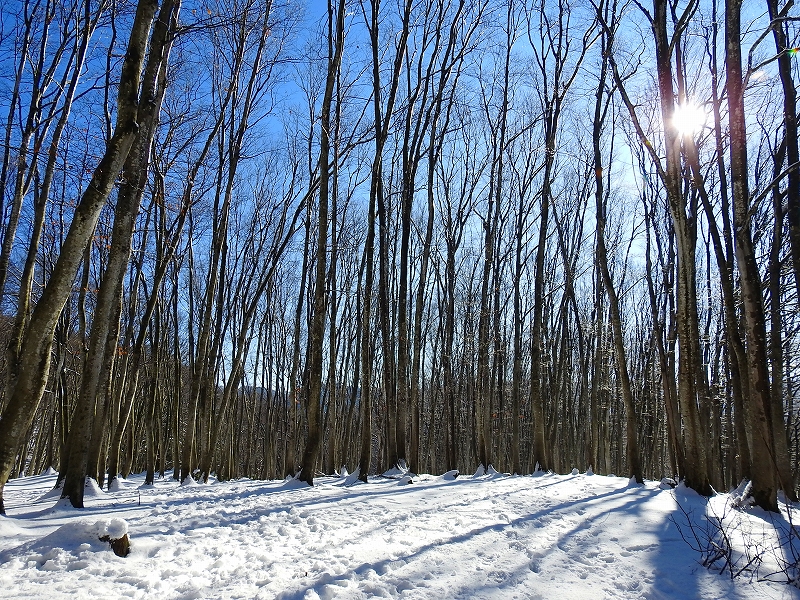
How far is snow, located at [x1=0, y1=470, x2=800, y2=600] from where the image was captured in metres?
3.16

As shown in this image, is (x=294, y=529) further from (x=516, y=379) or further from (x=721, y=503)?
(x=516, y=379)

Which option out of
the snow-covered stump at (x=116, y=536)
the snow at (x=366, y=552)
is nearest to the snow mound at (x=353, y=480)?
the snow at (x=366, y=552)

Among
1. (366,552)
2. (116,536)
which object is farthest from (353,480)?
(116,536)

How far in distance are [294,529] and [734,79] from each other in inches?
288

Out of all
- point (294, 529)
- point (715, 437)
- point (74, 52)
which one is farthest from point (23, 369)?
point (715, 437)

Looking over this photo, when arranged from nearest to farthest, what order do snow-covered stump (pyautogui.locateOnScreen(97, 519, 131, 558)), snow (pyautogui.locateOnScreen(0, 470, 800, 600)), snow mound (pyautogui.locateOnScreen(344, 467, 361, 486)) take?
snow (pyautogui.locateOnScreen(0, 470, 800, 600))
snow-covered stump (pyautogui.locateOnScreen(97, 519, 131, 558))
snow mound (pyautogui.locateOnScreen(344, 467, 361, 486))

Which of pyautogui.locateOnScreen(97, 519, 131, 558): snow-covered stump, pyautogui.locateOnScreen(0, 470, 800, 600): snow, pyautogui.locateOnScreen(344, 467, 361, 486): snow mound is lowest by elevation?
pyautogui.locateOnScreen(344, 467, 361, 486): snow mound

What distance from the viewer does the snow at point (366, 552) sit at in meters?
3.16

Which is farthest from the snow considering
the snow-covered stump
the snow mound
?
the snow mound

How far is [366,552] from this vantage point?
157 inches

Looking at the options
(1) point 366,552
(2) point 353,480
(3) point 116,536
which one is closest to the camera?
(3) point 116,536

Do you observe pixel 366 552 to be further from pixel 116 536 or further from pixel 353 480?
pixel 353 480

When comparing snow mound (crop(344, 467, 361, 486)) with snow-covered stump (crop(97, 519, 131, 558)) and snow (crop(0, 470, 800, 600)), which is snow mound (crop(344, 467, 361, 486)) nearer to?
snow (crop(0, 470, 800, 600))

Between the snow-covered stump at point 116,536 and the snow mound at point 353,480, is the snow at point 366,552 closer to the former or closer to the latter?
the snow-covered stump at point 116,536
